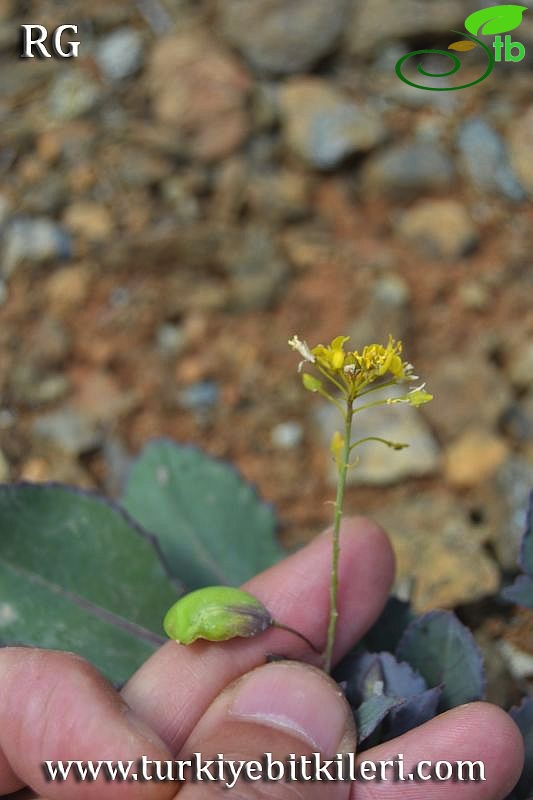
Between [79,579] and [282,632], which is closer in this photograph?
[282,632]

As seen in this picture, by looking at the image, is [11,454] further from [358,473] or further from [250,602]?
[250,602]

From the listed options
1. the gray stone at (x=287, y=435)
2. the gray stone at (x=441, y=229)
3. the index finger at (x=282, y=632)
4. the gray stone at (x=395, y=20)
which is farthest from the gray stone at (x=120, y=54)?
the index finger at (x=282, y=632)

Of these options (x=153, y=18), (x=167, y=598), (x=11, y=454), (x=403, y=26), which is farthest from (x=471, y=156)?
(x=167, y=598)

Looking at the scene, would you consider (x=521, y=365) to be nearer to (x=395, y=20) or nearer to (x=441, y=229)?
(x=441, y=229)

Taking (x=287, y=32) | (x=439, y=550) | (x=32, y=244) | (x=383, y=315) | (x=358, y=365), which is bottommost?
(x=439, y=550)

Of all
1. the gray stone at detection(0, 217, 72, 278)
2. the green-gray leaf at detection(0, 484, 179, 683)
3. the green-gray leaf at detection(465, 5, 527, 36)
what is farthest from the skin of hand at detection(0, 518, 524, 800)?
the green-gray leaf at detection(465, 5, 527, 36)

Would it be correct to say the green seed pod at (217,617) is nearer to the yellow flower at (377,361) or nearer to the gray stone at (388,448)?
the yellow flower at (377,361)

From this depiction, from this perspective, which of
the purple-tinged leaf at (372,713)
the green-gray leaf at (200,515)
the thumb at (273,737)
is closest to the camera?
the thumb at (273,737)

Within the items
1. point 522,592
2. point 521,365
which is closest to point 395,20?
point 521,365

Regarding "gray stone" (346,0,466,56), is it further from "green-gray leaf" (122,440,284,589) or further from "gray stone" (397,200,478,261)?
"green-gray leaf" (122,440,284,589)
